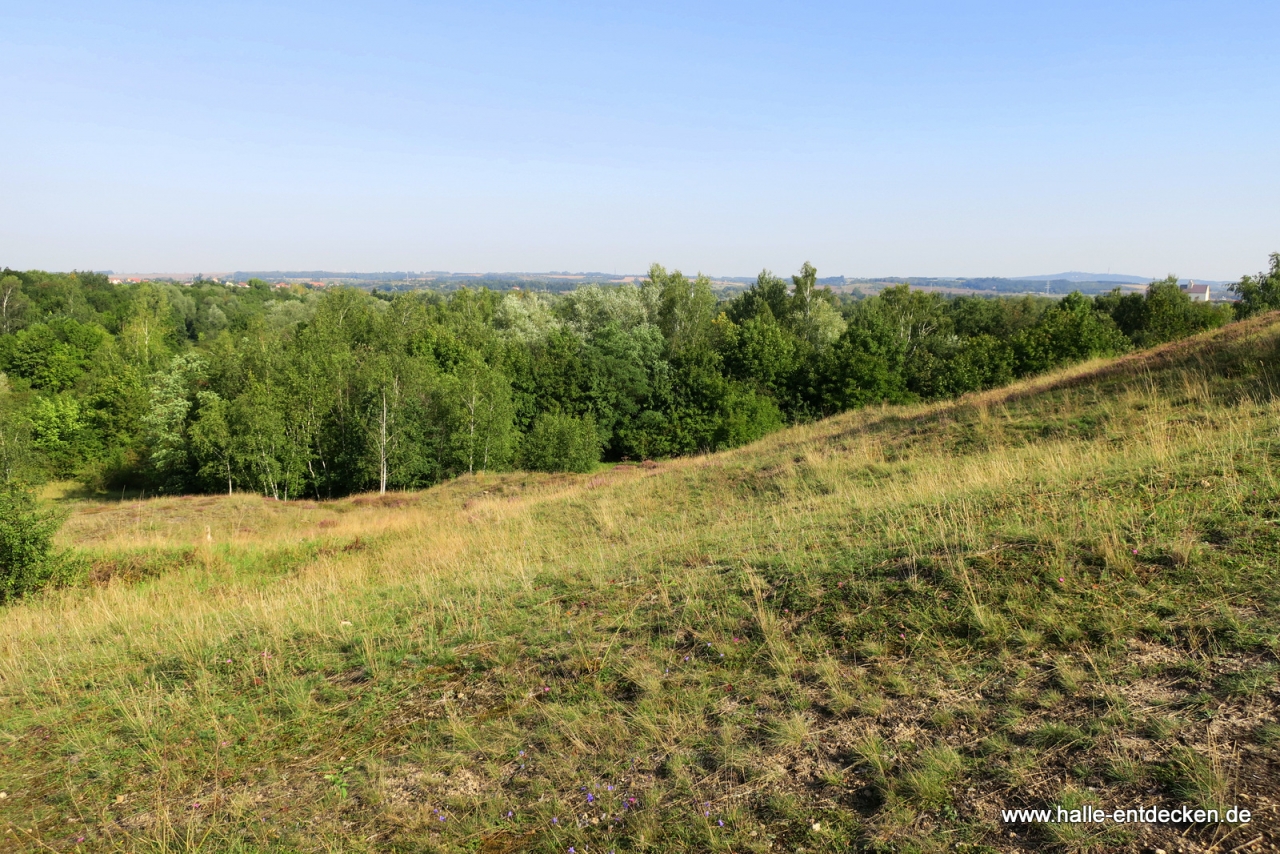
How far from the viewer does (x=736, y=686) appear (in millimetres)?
4805

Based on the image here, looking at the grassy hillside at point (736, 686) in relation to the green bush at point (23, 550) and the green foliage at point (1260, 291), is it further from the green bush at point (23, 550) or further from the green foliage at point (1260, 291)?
the green foliage at point (1260, 291)

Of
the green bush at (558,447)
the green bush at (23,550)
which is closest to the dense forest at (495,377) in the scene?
the green bush at (558,447)

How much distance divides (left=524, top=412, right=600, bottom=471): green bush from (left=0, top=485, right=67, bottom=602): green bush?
28656mm

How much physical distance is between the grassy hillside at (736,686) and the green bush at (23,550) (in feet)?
6.48

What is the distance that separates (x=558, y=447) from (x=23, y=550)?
29760mm

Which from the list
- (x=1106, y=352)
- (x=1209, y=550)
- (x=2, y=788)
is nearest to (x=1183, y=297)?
(x=1106, y=352)

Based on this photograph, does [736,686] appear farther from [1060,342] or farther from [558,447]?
[1060,342]

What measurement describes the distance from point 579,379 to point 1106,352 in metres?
39.6

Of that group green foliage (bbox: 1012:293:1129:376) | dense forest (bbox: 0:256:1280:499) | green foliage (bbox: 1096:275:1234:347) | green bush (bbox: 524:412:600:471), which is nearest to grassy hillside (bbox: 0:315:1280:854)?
green bush (bbox: 524:412:600:471)

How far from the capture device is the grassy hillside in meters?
3.50

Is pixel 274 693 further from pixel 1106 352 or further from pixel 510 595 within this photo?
pixel 1106 352

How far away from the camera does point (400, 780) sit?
432cm

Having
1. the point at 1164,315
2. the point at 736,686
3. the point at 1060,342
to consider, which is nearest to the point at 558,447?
the point at 736,686

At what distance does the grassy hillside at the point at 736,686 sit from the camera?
350cm
